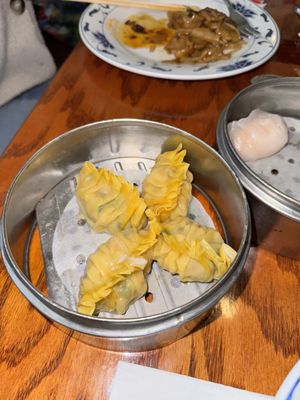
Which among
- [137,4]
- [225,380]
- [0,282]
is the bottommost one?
[225,380]

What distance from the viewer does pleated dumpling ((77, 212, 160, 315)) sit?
2.70 ft

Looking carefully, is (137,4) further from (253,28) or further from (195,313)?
(195,313)

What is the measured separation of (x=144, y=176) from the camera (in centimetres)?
112

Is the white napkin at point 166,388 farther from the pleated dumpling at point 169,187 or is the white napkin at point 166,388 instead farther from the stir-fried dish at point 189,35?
the stir-fried dish at point 189,35

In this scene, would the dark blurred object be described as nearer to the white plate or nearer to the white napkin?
the white plate

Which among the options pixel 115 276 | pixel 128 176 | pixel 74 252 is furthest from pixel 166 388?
pixel 128 176

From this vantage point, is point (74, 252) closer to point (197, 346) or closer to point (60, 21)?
point (197, 346)

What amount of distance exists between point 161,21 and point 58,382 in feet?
4.32

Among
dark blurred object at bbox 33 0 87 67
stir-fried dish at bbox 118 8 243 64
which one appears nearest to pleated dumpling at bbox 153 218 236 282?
stir-fried dish at bbox 118 8 243 64

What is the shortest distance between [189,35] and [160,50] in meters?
0.11

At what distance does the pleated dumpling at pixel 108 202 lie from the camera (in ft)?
3.17

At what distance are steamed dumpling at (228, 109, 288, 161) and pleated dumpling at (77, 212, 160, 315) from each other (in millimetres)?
389

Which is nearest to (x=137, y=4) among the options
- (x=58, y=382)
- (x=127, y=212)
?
(x=127, y=212)

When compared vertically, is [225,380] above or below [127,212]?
below
